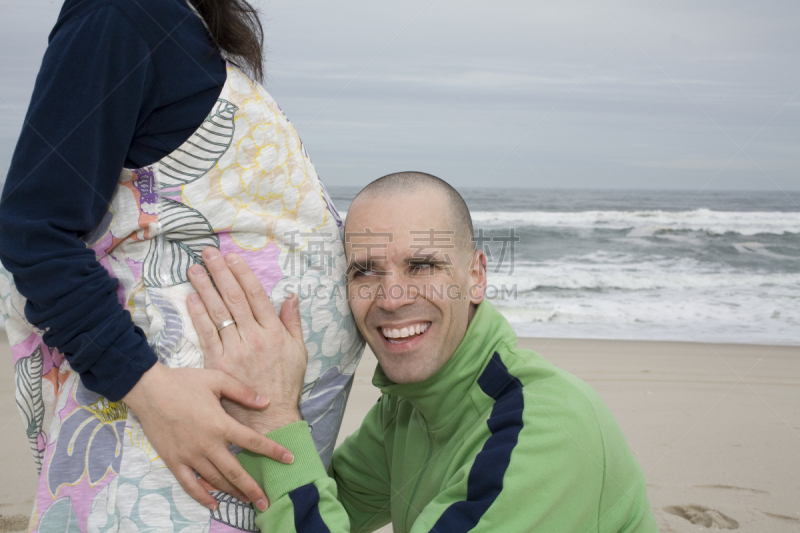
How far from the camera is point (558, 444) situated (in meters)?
1.62

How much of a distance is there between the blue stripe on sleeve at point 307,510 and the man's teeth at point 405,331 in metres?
0.56

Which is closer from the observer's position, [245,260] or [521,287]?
[245,260]

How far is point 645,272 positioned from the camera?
11281mm

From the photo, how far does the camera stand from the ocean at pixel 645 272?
7895 millimetres

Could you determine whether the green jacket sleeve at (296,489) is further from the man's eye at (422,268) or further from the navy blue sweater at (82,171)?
the man's eye at (422,268)

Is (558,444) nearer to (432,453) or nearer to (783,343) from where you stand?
(432,453)

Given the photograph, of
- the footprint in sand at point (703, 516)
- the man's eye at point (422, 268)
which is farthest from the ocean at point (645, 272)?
the man's eye at point (422, 268)

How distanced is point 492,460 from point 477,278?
2.41 feet

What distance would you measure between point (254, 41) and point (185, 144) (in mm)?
424

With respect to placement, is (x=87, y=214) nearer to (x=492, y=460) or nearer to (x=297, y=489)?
(x=297, y=489)

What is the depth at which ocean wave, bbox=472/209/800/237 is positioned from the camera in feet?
54.2

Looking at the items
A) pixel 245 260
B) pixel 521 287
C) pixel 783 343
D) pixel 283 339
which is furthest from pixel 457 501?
pixel 521 287

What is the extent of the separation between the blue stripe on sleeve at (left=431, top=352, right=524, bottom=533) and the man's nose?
1.44 feet

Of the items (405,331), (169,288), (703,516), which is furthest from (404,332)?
(703,516)
